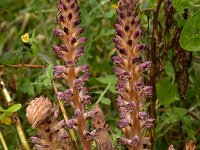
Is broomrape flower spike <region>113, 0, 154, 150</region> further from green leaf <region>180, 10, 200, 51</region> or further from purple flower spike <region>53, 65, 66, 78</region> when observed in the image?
green leaf <region>180, 10, 200, 51</region>

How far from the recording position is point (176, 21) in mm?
1628

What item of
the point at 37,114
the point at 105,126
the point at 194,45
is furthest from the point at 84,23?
the point at 37,114

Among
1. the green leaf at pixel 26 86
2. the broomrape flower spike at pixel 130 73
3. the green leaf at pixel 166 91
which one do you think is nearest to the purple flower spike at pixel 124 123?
the broomrape flower spike at pixel 130 73

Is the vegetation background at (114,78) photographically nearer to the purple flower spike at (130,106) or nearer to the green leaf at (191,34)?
the green leaf at (191,34)

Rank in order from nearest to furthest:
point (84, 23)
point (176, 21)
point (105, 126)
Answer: point (105, 126)
point (176, 21)
point (84, 23)

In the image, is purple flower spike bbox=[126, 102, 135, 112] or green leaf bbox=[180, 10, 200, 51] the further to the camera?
green leaf bbox=[180, 10, 200, 51]

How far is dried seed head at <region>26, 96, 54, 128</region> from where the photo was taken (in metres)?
1.03

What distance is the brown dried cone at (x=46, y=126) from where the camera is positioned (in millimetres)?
1040

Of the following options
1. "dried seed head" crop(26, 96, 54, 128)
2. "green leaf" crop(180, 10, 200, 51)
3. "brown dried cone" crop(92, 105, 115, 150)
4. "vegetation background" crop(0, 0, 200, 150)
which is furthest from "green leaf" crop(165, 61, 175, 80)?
"dried seed head" crop(26, 96, 54, 128)

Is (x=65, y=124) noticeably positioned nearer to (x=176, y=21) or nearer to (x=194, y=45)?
(x=194, y=45)

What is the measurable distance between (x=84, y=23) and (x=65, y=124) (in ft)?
2.86

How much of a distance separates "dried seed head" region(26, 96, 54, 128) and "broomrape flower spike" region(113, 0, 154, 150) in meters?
0.15

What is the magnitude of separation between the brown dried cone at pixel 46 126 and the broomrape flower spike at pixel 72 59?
0.03 meters

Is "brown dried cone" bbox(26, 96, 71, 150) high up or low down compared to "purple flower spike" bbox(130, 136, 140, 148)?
up
